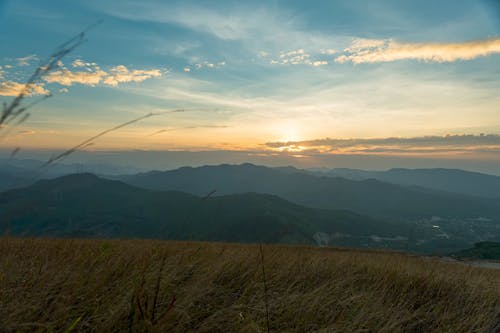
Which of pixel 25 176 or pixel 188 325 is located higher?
pixel 25 176

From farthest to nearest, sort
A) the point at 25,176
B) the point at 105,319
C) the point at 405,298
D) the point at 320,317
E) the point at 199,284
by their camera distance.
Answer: the point at 405,298 < the point at 199,284 < the point at 320,317 < the point at 25,176 < the point at 105,319

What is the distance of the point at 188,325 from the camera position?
9.45ft

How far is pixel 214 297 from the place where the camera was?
3.66 meters

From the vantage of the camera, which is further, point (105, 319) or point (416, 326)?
point (416, 326)

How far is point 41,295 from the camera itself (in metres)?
2.89

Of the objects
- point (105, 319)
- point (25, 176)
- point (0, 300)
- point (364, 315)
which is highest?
point (25, 176)

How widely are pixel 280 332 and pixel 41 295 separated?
230cm

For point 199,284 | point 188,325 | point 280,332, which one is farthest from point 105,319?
point 280,332

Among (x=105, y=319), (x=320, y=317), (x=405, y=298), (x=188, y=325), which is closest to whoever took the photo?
(x=105, y=319)

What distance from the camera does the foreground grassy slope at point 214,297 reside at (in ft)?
8.66

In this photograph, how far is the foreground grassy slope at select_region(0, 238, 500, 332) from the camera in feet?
8.66

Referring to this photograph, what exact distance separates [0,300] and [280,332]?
253 cm

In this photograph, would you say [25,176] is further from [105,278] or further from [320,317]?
[320,317]

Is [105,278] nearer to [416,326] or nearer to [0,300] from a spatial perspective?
[0,300]
